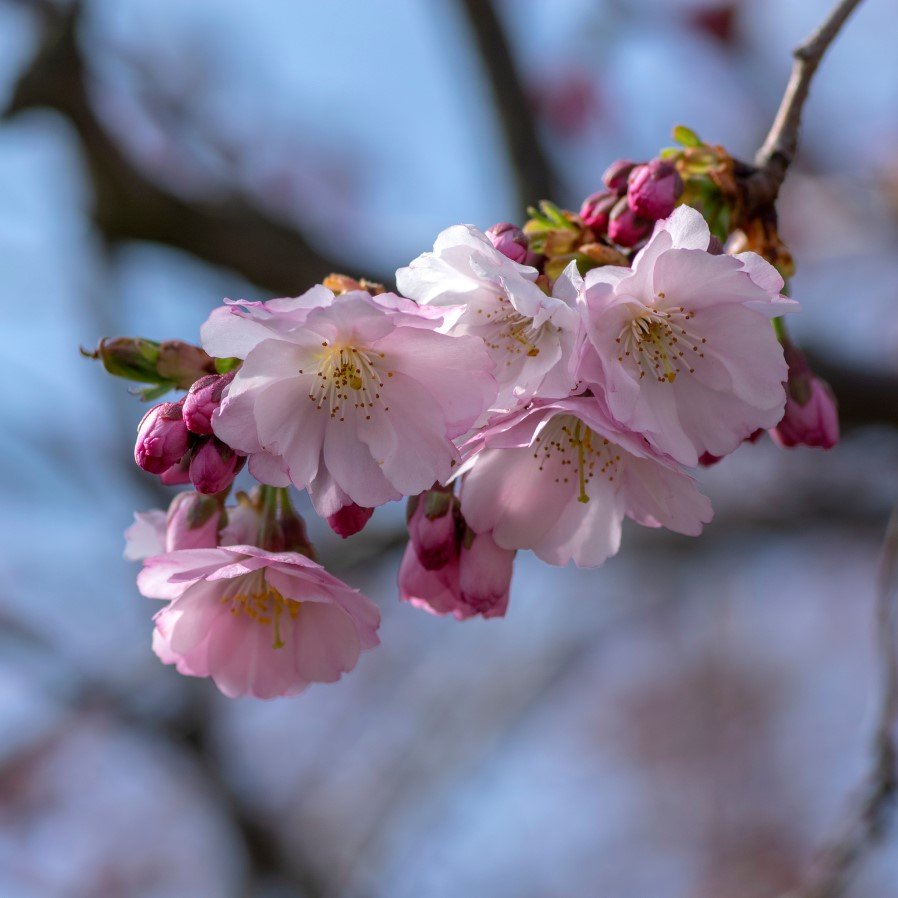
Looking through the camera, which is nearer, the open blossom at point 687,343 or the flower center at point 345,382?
the open blossom at point 687,343

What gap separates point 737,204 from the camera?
1387 mm

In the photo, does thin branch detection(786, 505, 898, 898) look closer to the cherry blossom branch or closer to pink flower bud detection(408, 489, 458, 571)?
the cherry blossom branch

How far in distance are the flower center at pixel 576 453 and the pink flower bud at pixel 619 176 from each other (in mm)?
313

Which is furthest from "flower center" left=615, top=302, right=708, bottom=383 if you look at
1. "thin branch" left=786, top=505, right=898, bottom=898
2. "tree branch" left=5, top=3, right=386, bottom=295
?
"tree branch" left=5, top=3, right=386, bottom=295

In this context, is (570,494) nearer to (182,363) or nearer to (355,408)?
(355,408)

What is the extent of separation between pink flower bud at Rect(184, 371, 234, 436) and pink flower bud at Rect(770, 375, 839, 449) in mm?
825

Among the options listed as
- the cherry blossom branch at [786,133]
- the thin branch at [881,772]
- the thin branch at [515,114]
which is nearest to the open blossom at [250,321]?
the cherry blossom branch at [786,133]

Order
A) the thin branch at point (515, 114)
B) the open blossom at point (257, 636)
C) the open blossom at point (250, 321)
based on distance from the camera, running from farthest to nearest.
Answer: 1. the thin branch at point (515, 114)
2. the open blossom at point (257, 636)
3. the open blossom at point (250, 321)

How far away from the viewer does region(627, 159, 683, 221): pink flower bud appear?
124 centimetres

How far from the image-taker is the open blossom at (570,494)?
126cm

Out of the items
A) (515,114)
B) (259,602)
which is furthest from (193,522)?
(515,114)

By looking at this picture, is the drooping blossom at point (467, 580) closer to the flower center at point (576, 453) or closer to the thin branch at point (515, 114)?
the flower center at point (576, 453)

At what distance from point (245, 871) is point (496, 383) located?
169 inches

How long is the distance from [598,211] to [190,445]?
2.00ft
